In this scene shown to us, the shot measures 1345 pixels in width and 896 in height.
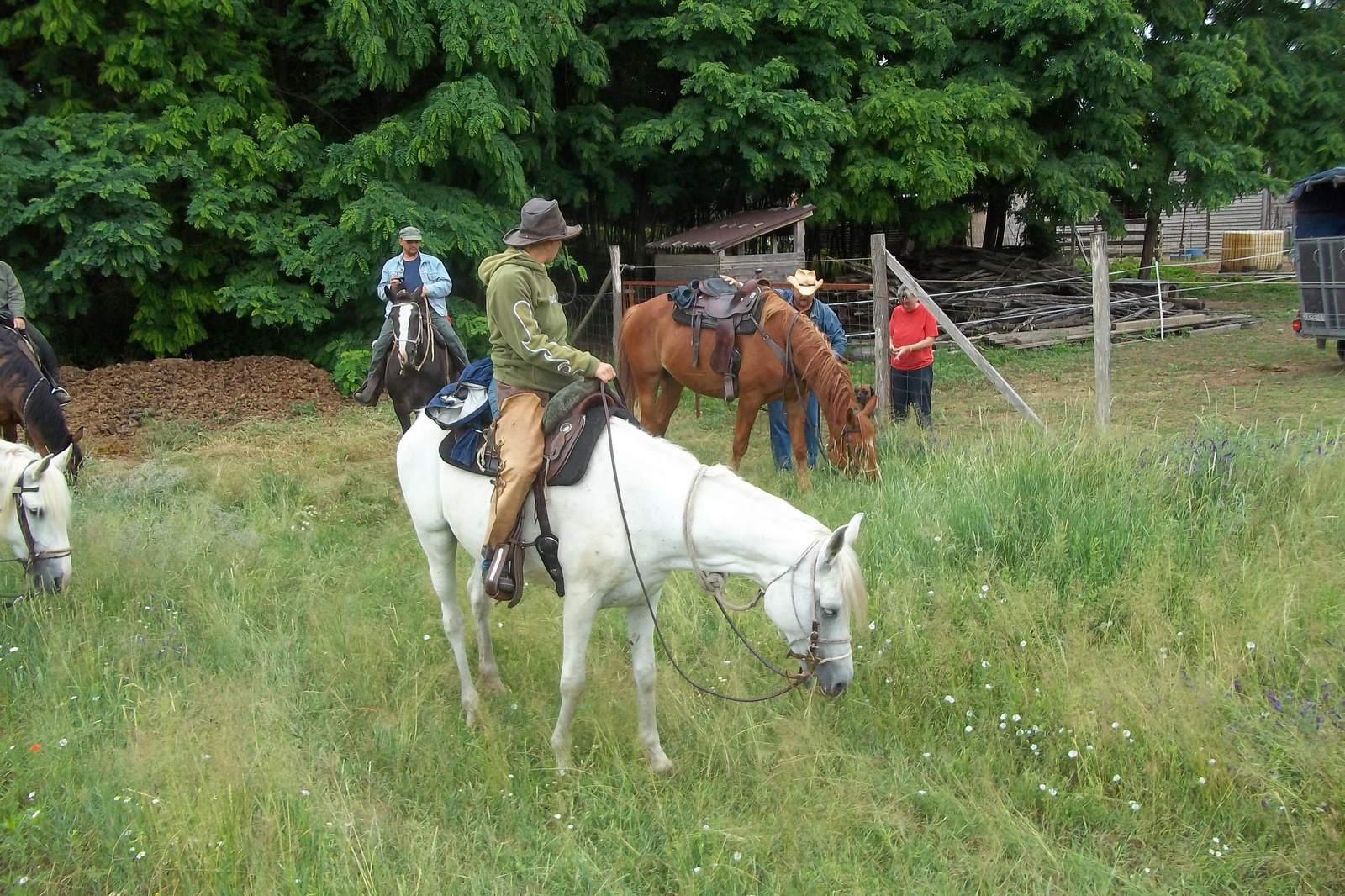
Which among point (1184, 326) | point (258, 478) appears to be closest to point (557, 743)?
point (258, 478)

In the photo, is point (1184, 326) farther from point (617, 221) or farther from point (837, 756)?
point (837, 756)

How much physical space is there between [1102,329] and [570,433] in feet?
17.9

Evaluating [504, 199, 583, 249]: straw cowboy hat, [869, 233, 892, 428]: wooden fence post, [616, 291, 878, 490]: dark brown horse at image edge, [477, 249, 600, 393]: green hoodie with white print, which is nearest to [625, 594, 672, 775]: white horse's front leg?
[477, 249, 600, 393]: green hoodie with white print

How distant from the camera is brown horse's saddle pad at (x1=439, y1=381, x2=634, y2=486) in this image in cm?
418

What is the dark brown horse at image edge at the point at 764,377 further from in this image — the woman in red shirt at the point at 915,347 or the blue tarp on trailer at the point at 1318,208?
the blue tarp on trailer at the point at 1318,208

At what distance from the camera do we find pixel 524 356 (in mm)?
4297

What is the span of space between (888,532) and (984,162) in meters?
12.6

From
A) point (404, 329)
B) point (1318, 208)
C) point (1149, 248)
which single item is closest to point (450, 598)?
point (404, 329)

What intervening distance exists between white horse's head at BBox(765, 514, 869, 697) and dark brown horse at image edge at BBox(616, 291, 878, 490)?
3692mm

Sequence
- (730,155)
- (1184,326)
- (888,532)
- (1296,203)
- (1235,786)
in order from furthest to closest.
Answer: (1184,326), (730,155), (1296,203), (888,532), (1235,786)

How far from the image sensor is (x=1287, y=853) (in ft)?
11.9

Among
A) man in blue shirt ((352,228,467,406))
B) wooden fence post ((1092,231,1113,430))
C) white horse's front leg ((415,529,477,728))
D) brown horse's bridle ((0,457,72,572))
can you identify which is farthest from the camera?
man in blue shirt ((352,228,467,406))

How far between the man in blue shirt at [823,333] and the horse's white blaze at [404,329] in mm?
3344

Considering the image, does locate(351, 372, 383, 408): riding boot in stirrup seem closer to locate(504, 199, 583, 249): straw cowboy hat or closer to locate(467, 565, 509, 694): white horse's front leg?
locate(467, 565, 509, 694): white horse's front leg
